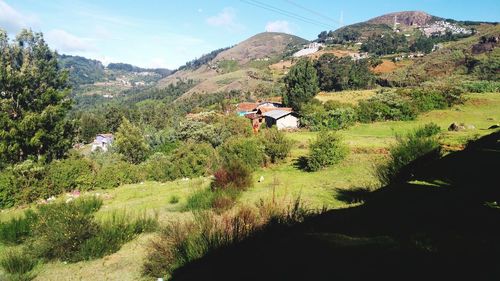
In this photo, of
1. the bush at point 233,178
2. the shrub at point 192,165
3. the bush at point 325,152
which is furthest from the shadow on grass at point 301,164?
the shrub at point 192,165

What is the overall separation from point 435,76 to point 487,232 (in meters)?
89.9

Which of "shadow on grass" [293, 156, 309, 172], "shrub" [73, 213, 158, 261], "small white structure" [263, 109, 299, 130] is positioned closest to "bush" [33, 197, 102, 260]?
"shrub" [73, 213, 158, 261]

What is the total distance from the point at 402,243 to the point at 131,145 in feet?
154

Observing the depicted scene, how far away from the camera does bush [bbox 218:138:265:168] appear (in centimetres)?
2130

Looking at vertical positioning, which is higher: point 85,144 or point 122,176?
point 122,176

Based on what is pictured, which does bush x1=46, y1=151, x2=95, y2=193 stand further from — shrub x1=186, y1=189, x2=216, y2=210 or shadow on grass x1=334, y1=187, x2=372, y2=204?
shadow on grass x1=334, y1=187, x2=372, y2=204

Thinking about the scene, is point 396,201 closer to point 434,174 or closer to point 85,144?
point 434,174

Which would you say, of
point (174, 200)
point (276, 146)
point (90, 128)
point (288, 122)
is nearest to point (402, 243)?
point (174, 200)

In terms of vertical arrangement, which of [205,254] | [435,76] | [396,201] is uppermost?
[435,76]

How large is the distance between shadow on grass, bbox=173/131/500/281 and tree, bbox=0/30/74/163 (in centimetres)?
3679

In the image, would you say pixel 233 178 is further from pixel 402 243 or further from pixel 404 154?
pixel 402 243

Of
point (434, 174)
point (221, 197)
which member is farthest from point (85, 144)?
point (434, 174)

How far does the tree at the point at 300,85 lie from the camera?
62.3 meters

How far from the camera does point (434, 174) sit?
219 inches
